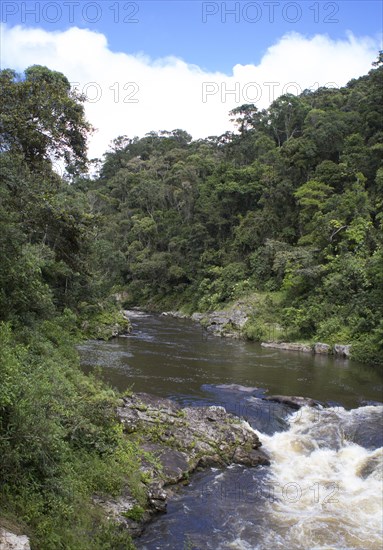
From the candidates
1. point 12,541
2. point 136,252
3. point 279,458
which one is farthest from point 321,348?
point 136,252

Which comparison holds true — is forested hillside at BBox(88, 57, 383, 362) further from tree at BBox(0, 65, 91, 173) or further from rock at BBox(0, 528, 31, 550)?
rock at BBox(0, 528, 31, 550)

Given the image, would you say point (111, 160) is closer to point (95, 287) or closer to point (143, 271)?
point (143, 271)

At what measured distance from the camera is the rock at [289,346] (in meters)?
27.0

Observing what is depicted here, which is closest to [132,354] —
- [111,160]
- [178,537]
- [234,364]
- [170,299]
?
[234,364]

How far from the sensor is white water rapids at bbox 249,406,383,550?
819 centimetres

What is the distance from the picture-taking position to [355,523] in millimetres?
8734

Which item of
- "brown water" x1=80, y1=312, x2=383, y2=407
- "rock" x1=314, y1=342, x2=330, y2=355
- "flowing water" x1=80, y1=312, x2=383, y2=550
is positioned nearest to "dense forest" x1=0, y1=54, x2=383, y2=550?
"rock" x1=314, y1=342, x2=330, y2=355

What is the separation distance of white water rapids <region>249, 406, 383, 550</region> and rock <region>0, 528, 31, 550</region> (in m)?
4.01

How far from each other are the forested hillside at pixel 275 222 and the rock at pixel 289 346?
1.08m

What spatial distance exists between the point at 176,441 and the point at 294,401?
5481mm

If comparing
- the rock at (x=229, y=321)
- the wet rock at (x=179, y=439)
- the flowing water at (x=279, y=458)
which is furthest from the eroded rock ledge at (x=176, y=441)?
the rock at (x=229, y=321)

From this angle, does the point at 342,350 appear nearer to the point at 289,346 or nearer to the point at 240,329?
the point at 289,346

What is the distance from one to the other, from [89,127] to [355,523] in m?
12.3
